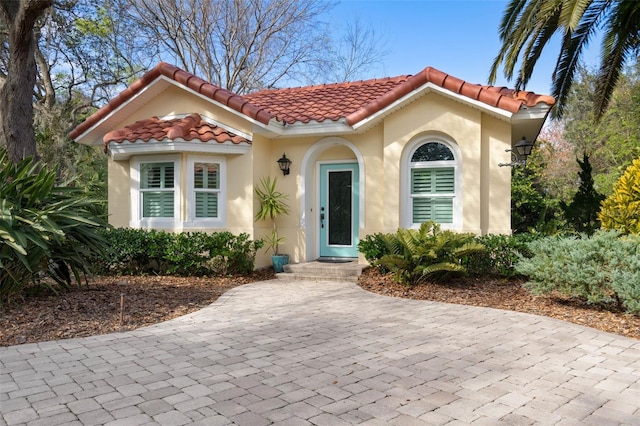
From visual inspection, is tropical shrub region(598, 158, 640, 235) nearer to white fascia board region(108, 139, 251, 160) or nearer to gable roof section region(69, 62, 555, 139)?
gable roof section region(69, 62, 555, 139)

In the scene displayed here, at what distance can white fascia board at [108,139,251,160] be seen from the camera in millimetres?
10281

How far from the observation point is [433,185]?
10219mm

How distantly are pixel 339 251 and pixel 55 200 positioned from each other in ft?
21.3

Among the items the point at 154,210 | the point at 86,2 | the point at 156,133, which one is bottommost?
the point at 154,210

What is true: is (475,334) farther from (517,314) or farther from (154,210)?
(154,210)

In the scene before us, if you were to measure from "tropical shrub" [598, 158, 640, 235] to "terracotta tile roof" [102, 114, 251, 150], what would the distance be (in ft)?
24.7

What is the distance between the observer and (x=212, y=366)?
169 inches

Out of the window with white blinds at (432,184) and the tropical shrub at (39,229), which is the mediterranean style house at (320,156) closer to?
the window with white blinds at (432,184)

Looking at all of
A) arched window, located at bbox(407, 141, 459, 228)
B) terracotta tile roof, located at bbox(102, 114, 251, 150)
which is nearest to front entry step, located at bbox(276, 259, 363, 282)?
arched window, located at bbox(407, 141, 459, 228)

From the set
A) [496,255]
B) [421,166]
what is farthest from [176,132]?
[496,255]

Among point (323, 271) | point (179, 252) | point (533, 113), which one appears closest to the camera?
point (533, 113)

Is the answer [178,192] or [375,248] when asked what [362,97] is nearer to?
[375,248]

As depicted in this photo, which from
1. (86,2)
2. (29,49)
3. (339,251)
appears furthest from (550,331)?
(86,2)

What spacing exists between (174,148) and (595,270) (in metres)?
8.42
